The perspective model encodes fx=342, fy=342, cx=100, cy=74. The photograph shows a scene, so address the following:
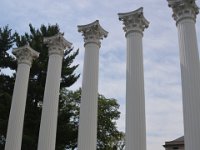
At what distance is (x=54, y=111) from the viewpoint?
7156cm

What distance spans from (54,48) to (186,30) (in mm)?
33157

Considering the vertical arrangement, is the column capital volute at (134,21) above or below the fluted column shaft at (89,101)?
above

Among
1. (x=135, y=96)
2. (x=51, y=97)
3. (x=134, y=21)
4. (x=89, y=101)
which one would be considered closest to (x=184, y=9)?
(x=134, y=21)

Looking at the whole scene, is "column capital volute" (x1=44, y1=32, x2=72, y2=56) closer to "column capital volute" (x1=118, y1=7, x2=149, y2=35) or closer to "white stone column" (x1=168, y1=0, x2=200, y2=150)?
"column capital volute" (x1=118, y1=7, x2=149, y2=35)

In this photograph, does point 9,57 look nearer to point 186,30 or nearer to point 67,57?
point 67,57

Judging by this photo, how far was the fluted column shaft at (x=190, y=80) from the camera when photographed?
158ft

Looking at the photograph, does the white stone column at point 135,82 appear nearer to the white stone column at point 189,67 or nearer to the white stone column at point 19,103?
the white stone column at point 189,67

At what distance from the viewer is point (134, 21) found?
207 ft

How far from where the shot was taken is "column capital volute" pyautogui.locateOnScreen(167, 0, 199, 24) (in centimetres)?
5684

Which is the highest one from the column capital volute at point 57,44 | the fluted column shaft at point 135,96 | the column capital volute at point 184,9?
the column capital volute at point 57,44

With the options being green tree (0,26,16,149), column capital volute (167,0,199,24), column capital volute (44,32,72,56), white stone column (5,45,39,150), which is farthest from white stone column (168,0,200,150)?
green tree (0,26,16,149)

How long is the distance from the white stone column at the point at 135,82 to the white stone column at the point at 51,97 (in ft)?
63.9

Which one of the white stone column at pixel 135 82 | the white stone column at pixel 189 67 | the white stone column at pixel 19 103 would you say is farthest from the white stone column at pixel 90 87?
the white stone column at pixel 19 103

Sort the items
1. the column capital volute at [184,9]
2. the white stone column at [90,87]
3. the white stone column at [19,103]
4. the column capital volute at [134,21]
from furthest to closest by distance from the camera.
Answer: the white stone column at [19,103] → the column capital volute at [134,21] → the white stone column at [90,87] → the column capital volute at [184,9]
